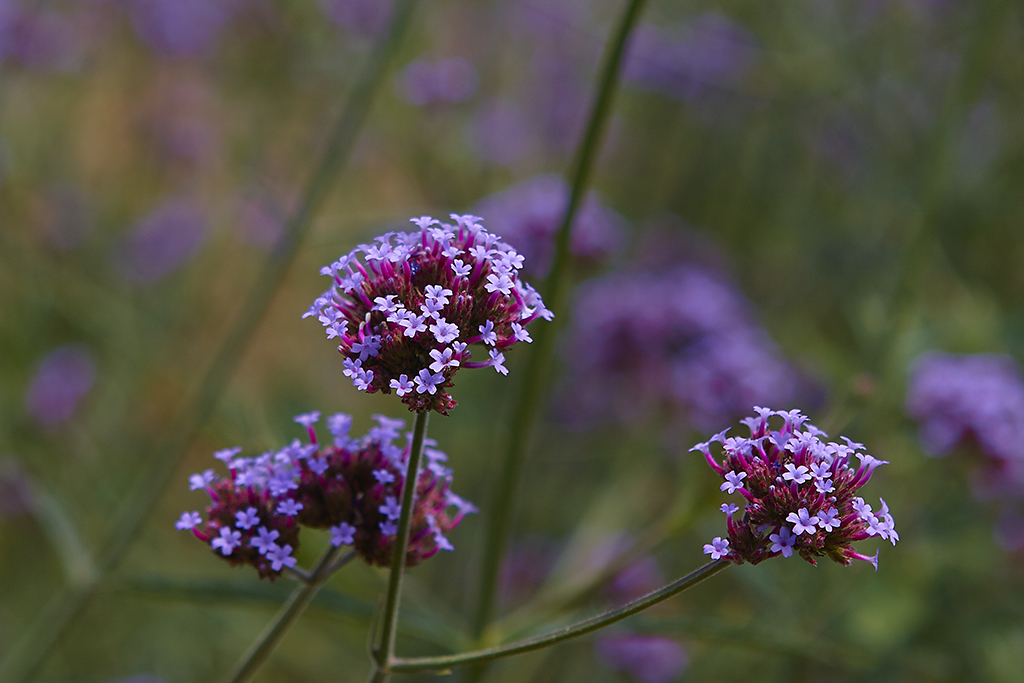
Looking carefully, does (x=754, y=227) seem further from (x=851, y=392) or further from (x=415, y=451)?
(x=415, y=451)

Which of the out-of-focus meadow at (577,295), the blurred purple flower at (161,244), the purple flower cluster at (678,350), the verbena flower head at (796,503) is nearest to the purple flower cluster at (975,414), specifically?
the out-of-focus meadow at (577,295)

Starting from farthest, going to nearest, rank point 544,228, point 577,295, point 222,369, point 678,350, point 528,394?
point 577,295
point 678,350
point 544,228
point 222,369
point 528,394

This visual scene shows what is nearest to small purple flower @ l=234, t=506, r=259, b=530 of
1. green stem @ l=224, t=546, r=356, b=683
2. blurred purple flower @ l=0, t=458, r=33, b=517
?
green stem @ l=224, t=546, r=356, b=683

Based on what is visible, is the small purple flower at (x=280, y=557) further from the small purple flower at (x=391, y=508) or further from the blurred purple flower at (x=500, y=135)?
the blurred purple flower at (x=500, y=135)

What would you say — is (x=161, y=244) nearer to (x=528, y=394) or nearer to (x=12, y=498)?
(x=12, y=498)

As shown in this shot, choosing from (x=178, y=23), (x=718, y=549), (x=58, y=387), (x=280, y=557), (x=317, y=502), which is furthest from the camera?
(x=178, y=23)

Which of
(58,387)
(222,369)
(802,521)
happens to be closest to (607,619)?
(802,521)
